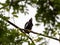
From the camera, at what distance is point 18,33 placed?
191 inches

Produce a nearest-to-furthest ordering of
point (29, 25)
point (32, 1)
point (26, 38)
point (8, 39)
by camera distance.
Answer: point (8, 39) < point (26, 38) < point (29, 25) < point (32, 1)

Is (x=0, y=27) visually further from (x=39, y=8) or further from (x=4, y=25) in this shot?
(x=39, y=8)

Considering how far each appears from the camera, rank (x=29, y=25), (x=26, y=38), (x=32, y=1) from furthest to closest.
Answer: (x=32, y=1), (x=29, y=25), (x=26, y=38)

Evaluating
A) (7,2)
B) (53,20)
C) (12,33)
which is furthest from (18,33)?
(53,20)

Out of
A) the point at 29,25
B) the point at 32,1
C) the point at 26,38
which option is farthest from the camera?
the point at 32,1

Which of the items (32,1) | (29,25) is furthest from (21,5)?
(29,25)

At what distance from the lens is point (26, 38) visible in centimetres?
491

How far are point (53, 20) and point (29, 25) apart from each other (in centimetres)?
90

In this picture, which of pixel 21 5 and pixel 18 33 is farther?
pixel 21 5

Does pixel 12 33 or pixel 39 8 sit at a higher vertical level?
pixel 39 8

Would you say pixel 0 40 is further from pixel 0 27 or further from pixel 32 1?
pixel 32 1

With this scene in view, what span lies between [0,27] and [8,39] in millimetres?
519

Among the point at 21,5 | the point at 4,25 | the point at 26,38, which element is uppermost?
the point at 21,5

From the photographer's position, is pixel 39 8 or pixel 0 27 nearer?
pixel 0 27
